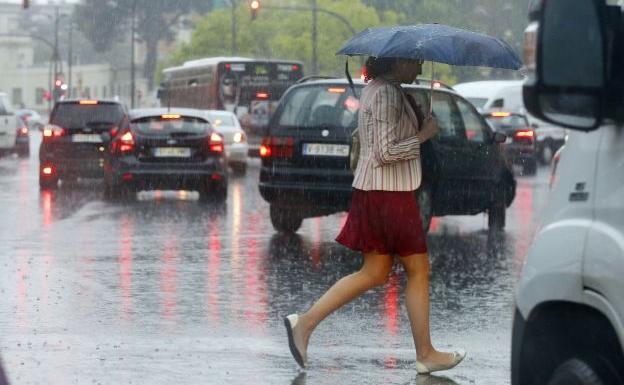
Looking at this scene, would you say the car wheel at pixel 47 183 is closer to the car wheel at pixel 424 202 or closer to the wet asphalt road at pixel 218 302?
the wet asphalt road at pixel 218 302

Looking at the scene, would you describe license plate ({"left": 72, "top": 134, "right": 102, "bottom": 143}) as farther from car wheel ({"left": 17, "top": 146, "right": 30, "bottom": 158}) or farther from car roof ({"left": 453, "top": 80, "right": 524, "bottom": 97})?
car roof ({"left": 453, "top": 80, "right": 524, "bottom": 97})

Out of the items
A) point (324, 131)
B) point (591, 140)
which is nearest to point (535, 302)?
point (591, 140)

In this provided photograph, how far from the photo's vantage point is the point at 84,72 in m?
155

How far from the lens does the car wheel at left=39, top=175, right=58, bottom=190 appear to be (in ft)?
84.3

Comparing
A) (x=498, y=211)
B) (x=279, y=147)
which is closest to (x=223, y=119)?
(x=498, y=211)

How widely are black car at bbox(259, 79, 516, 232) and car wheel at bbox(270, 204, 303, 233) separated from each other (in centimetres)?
47

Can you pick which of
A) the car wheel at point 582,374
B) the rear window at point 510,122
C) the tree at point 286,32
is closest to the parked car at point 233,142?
the rear window at point 510,122

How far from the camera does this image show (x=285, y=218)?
16.7 metres

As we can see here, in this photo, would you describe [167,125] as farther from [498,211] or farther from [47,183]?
[498,211]

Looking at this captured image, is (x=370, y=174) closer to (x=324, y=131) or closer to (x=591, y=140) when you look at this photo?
(x=591, y=140)

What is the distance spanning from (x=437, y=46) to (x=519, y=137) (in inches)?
1107

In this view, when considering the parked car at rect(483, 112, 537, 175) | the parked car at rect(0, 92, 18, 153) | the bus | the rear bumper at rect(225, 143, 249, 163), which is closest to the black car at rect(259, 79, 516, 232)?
the rear bumper at rect(225, 143, 249, 163)

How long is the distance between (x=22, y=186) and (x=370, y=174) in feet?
63.6

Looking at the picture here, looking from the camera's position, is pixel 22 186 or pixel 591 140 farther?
pixel 22 186
